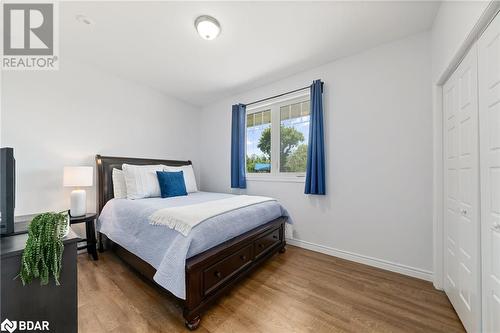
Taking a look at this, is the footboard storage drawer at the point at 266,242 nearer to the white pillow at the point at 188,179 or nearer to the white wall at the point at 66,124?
the white pillow at the point at 188,179

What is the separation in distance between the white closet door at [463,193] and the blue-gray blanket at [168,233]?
1.60 meters

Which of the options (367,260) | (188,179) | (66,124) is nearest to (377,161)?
(367,260)

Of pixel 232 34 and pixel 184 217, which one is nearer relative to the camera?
pixel 184 217

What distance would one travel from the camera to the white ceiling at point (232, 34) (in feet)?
5.75

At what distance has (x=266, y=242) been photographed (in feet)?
7.47

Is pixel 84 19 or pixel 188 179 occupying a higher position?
pixel 84 19

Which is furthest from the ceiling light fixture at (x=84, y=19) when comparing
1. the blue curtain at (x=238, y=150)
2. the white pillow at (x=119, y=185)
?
the blue curtain at (x=238, y=150)

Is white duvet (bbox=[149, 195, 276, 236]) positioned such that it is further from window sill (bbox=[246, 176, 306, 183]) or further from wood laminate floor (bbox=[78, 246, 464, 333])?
window sill (bbox=[246, 176, 306, 183])

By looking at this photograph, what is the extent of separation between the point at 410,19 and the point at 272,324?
2.88 meters

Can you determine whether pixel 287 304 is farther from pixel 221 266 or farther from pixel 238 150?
pixel 238 150

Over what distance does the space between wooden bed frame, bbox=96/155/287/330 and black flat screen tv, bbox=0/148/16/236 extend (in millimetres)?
988

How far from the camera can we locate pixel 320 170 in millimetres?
2516

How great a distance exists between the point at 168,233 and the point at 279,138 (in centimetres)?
217

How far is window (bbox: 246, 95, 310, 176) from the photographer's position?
2.91 m
